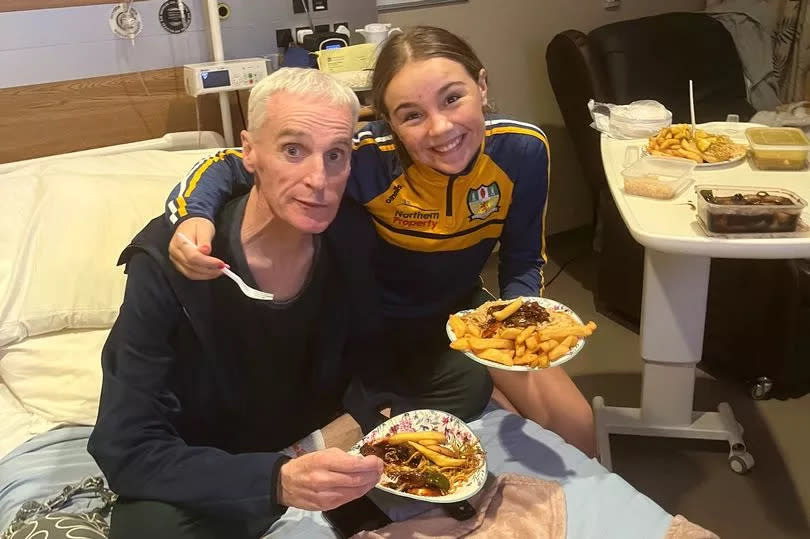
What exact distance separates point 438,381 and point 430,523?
40 centimetres

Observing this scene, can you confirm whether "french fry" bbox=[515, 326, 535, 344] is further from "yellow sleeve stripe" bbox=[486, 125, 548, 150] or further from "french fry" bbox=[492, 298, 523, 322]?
"yellow sleeve stripe" bbox=[486, 125, 548, 150]

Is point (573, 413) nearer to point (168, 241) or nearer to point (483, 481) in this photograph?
point (483, 481)

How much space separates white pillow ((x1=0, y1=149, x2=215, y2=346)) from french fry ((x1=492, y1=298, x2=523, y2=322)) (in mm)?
859

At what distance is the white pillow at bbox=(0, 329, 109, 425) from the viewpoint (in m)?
1.69

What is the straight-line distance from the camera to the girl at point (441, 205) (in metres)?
1.52

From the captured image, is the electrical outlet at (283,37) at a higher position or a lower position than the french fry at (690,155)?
higher

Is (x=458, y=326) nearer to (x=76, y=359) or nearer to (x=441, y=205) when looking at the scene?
(x=441, y=205)

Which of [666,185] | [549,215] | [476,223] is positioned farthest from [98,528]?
[549,215]

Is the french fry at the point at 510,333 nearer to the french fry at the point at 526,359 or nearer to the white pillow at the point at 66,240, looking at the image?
the french fry at the point at 526,359

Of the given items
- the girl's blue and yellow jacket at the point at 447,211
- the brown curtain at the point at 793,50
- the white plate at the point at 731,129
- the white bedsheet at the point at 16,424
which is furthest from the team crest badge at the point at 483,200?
the brown curtain at the point at 793,50

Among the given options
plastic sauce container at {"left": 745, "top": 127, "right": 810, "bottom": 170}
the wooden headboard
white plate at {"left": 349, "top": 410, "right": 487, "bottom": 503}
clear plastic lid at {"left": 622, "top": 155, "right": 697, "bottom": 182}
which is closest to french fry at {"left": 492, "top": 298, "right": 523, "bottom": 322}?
white plate at {"left": 349, "top": 410, "right": 487, "bottom": 503}

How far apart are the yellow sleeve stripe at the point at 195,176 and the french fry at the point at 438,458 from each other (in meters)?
0.60

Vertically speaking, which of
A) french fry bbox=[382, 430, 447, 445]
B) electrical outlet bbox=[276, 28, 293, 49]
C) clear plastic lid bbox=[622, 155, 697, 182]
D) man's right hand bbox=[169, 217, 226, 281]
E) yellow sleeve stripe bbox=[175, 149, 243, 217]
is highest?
electrical outlet bbox=[276, 28, 293, 49]

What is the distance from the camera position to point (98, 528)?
1.34 metres
